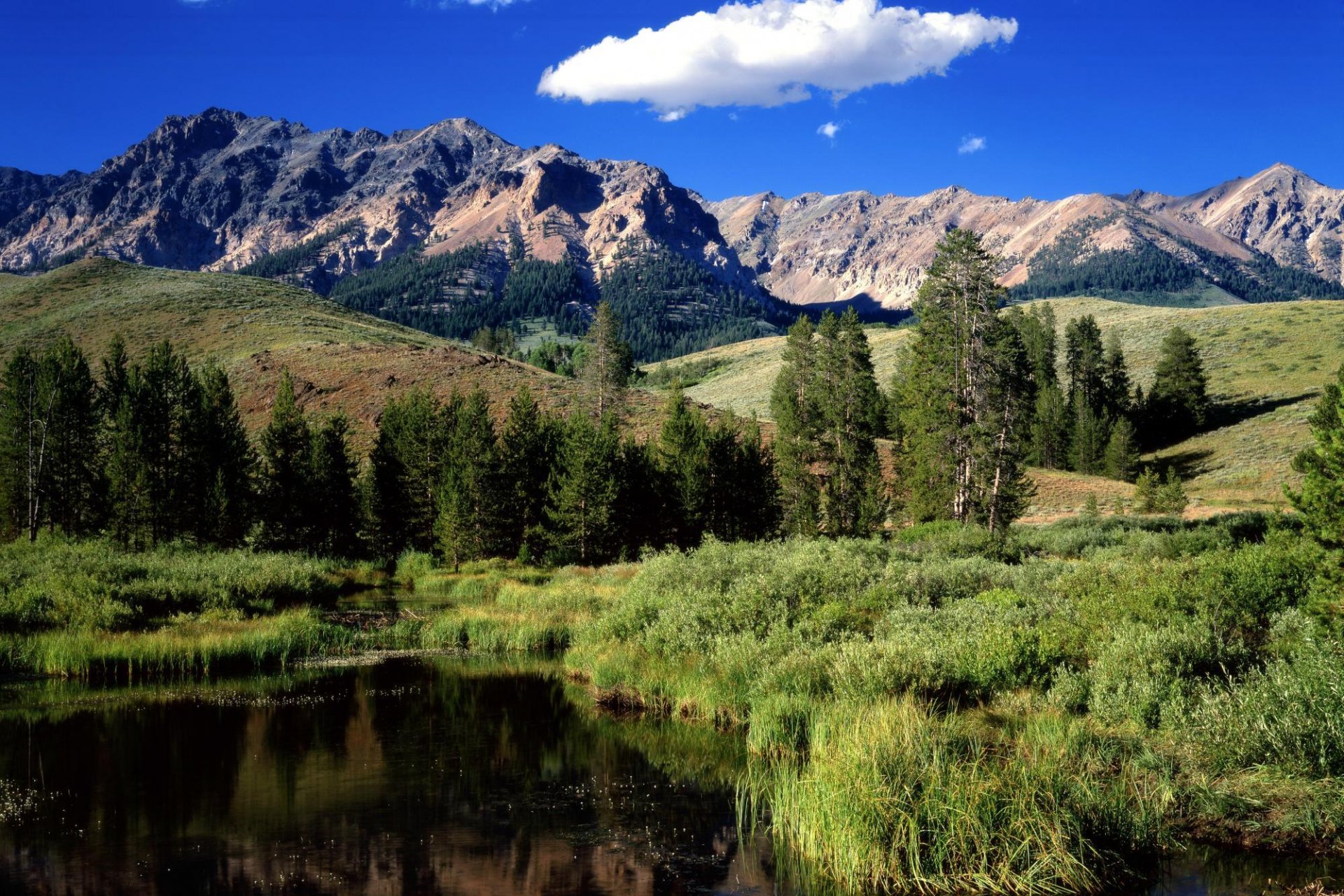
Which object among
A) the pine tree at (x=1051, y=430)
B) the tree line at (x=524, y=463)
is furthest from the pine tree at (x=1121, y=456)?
the tree line at (x=524, y=463)

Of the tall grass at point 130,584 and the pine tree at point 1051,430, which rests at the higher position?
the pine tree at point 1051,430

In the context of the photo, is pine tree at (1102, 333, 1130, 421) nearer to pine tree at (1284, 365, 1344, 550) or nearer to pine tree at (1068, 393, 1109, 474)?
pine tree at (1068, 393, 1109, 474)

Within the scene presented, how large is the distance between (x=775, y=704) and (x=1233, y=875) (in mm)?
8316

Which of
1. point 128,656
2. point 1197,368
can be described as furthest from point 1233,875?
point 1197,368

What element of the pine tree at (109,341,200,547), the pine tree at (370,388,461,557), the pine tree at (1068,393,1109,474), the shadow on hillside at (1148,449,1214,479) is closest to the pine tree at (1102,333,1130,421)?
the shadow on hillside at (1148,449,1214,479)

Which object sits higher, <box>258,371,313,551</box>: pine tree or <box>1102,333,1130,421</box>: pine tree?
<box>1102,333,1130,421</box>: pine tree

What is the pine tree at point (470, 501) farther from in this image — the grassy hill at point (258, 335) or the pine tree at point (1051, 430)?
the pine tree at point (1051, 430)

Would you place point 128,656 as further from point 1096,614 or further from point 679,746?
point 1096,614

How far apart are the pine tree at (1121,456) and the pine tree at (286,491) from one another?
72.4m

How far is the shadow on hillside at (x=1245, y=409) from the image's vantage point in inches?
3866

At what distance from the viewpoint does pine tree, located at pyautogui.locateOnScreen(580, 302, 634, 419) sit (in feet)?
261

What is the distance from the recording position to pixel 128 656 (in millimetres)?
25391

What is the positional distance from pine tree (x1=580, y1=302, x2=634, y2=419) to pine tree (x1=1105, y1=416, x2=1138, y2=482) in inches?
1904

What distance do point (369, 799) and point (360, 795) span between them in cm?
26
